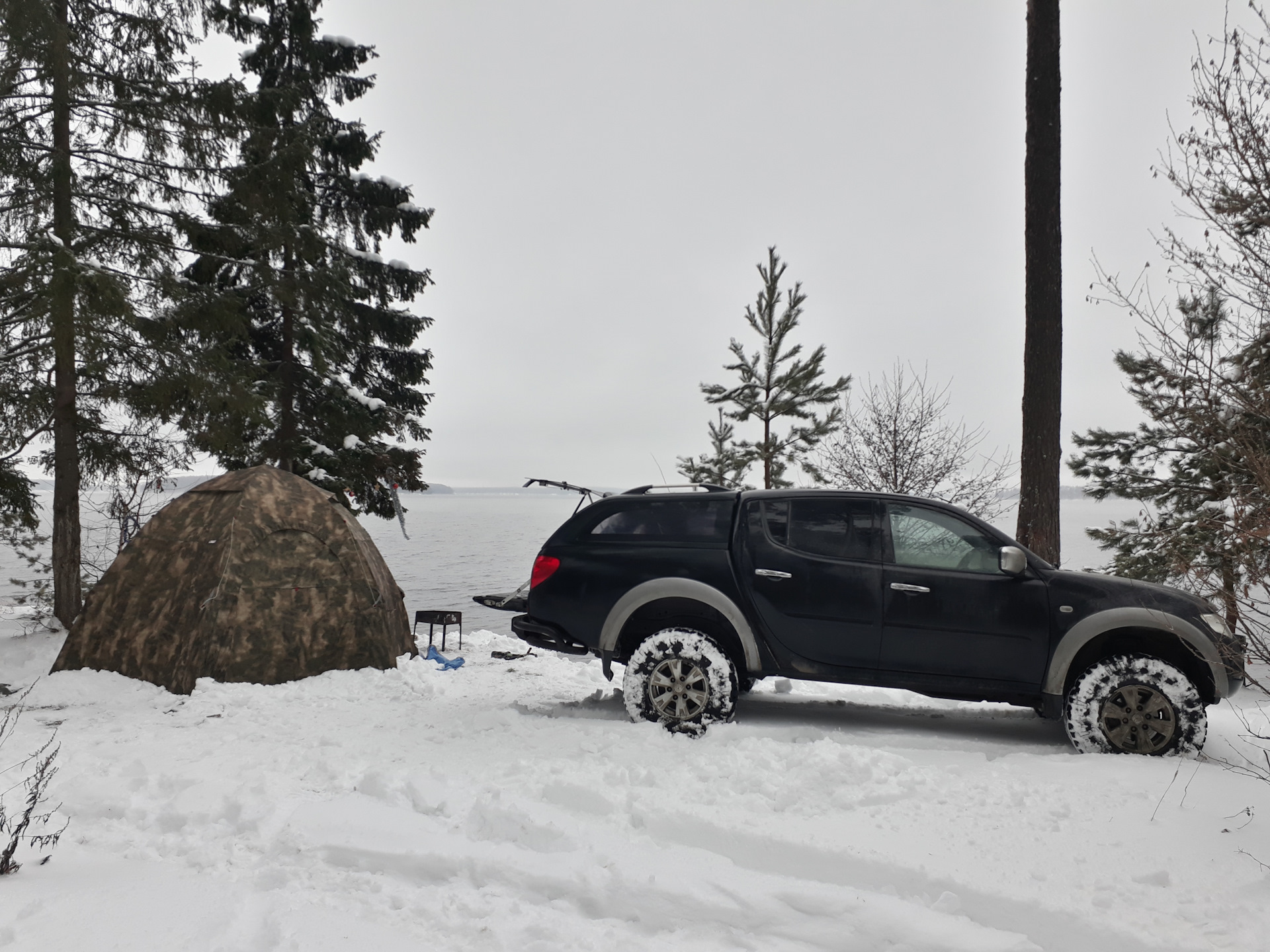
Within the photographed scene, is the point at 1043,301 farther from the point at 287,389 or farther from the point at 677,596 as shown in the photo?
the point at 287,389

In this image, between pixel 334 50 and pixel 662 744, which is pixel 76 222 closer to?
pixel 334 50

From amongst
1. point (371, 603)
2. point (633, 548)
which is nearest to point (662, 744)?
point (633, 548)

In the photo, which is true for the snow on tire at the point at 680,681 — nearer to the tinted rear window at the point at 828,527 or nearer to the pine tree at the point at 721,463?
the tinted rear window at the point at 828,527

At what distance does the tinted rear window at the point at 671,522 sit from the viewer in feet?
18.9

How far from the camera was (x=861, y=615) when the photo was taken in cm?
535

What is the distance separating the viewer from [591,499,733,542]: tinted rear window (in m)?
5.76

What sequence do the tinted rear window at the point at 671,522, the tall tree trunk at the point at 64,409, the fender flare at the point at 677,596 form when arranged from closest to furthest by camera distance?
the fender flare at the point at 677,596
the tinted rear window at the point at 671,522
the tall tree trunk at the point at 64,409

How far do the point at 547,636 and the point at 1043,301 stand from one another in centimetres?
678

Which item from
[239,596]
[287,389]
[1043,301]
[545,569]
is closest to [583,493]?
[545,569]

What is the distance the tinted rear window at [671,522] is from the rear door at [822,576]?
26 centimetres

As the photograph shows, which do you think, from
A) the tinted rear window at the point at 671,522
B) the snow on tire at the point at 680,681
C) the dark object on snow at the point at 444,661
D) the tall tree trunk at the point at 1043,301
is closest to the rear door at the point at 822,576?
the tinted rear window at the point at 671,522

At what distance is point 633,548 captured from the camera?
5.80 metres

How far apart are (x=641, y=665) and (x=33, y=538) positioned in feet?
38.6

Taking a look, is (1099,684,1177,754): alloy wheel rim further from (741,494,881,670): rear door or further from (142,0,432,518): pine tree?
(142,0,432,518): pine tree
